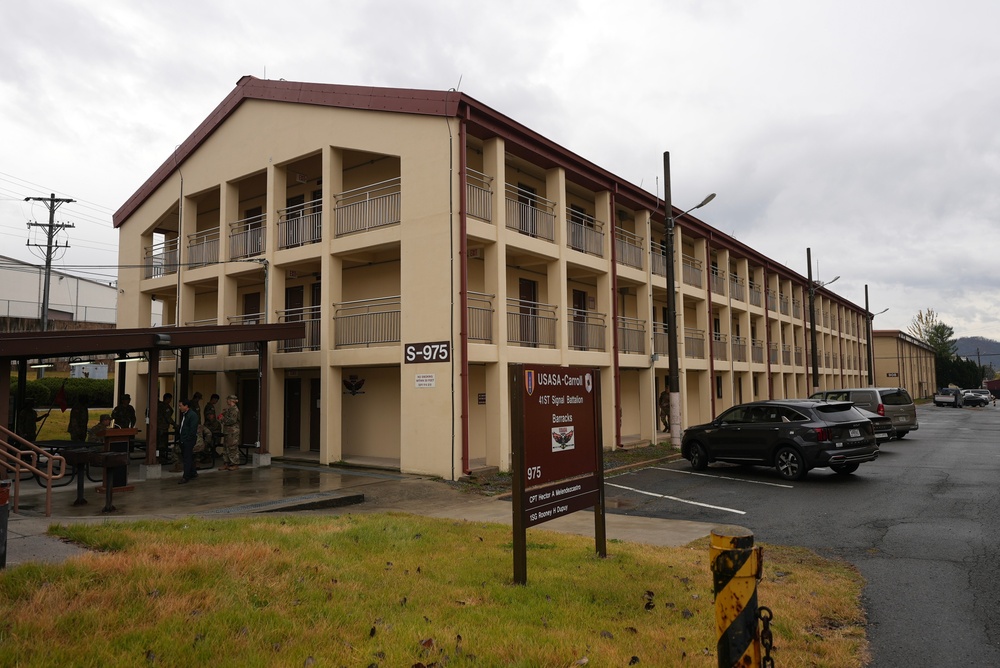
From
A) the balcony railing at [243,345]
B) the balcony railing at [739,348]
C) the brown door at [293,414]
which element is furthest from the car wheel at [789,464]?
the balcony railing at [739,348]

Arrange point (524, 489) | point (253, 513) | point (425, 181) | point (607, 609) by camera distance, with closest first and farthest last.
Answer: point (607, 609), point (524, 489), point (253, 513), point (425, 181)

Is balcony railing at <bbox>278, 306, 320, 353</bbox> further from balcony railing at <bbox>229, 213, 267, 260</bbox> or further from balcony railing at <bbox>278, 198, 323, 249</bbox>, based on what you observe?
balcony railing at <bbox>229, 213, 267, 260</bbox>

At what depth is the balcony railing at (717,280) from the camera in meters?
30.4

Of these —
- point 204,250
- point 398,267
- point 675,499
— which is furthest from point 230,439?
point 675,499

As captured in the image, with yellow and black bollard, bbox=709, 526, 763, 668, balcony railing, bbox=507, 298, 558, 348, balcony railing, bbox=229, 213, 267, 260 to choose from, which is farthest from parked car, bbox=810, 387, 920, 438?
yellow and black bollard, bbox=709, 526, 763, 668

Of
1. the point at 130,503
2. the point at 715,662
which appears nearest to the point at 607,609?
the point at 715,662

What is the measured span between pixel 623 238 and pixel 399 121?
11133 mm

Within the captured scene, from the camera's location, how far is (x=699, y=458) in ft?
53.1

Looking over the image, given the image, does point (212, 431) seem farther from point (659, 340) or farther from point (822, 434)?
point (659, 340)

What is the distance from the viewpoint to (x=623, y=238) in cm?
2512

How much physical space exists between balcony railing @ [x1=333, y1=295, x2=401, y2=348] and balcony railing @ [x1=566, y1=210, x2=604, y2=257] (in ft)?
19.2

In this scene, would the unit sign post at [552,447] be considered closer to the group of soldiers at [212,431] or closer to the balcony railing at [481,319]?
the balcony railing at [481,319]

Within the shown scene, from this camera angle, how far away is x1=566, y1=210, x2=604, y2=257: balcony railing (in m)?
20.5

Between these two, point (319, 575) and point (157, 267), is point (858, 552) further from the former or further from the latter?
point (157, 267)
